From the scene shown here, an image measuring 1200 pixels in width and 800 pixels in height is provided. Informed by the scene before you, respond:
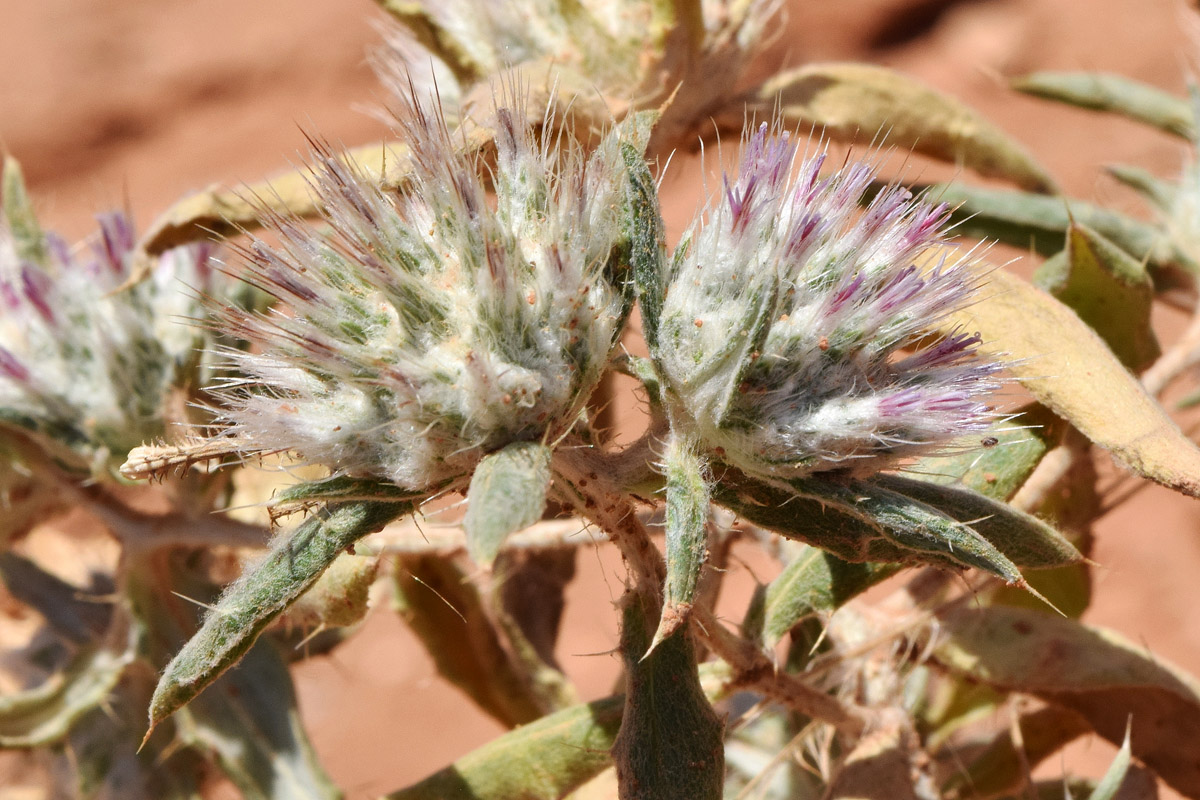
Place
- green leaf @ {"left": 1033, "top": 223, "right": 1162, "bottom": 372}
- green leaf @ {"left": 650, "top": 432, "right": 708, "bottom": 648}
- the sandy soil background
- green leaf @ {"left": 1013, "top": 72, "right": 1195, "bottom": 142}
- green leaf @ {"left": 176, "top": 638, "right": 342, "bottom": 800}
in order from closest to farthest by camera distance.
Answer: green leaf @ {"left": 650, "top": 432, "right": 708, "bottom": 648} < green leaf @ {"left": 1033, "top": 223, "right": 1162, "bottom": 372} < green leaf @ {"left": 176, "top": 638, "right": 342, "bottom": 800} < green leaf @ {"left": 1013, "top": 72, "right": 1195, "bottom": 142} < the sandy soil background

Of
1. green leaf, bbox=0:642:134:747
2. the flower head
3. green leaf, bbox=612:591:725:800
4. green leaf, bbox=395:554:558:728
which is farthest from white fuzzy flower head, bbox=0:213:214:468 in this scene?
green leaf, bbox=612:591:725:800

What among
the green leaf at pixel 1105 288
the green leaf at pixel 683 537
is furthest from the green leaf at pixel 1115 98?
the green leaf at pixel 683 537

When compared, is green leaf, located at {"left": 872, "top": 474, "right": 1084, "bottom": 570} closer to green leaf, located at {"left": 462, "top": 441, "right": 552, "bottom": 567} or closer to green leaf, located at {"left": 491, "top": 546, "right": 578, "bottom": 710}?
green leaf, located at {"left": 462, "top": 441, "right": 552, "bottom": 567}

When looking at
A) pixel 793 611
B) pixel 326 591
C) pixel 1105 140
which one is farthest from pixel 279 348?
pixel 1105 140

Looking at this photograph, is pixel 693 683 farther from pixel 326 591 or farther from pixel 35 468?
pixel 35 468

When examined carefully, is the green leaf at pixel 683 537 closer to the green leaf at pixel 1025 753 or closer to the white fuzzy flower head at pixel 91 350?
the white fuzzy flower head at pixel 91 350

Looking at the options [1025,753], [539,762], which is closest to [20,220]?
[539,762]

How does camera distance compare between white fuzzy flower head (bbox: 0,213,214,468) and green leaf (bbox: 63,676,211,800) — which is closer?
white fuzzy flower head (bbox: 0,213,214,468)
